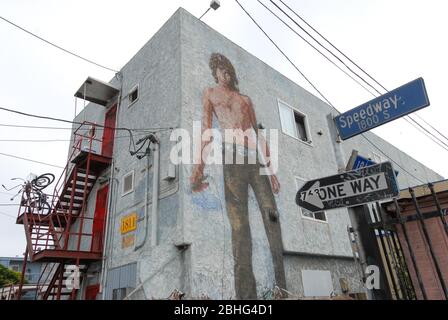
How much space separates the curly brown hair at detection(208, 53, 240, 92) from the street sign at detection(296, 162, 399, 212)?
22.4 feet

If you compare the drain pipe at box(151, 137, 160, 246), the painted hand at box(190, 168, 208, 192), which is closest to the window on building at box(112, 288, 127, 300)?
the drain pipe at box(151, 137, 160, 246)

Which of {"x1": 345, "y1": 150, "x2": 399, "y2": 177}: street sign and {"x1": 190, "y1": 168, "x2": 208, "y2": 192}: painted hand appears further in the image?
{"x1": 190, "y1": 168, "x2": 208, "y2": 192}: painted hand

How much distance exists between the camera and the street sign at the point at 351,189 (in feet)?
11.1

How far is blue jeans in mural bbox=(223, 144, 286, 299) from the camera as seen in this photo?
7617 mm

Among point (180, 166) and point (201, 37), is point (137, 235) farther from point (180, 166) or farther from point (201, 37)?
point (201, 37)

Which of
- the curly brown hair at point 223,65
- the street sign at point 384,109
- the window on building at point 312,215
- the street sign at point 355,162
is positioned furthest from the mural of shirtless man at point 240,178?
the street sign at point 355,162

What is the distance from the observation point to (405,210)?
436 cm

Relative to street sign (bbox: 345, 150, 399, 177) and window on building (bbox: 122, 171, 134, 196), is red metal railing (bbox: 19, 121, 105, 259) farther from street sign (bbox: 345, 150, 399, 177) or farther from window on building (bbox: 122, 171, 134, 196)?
street sign (bbox: 345, 150, 399, 177)

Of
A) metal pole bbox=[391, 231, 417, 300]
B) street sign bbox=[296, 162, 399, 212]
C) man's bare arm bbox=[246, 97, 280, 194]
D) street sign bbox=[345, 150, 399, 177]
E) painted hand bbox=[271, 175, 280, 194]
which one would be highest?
man's bare arm bbox=[246, 97, 280, 194]

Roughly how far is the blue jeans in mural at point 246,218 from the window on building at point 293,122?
9.90 feet

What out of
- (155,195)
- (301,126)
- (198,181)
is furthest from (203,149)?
(301,126)

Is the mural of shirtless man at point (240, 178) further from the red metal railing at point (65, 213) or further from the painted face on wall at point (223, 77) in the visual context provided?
the red metal railing at point (65, 213)

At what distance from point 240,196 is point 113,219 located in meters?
4.02

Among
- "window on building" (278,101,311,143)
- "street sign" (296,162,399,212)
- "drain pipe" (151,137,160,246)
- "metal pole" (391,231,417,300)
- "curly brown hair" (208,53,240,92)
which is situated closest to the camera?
"street sign" (296,162,399,212)
